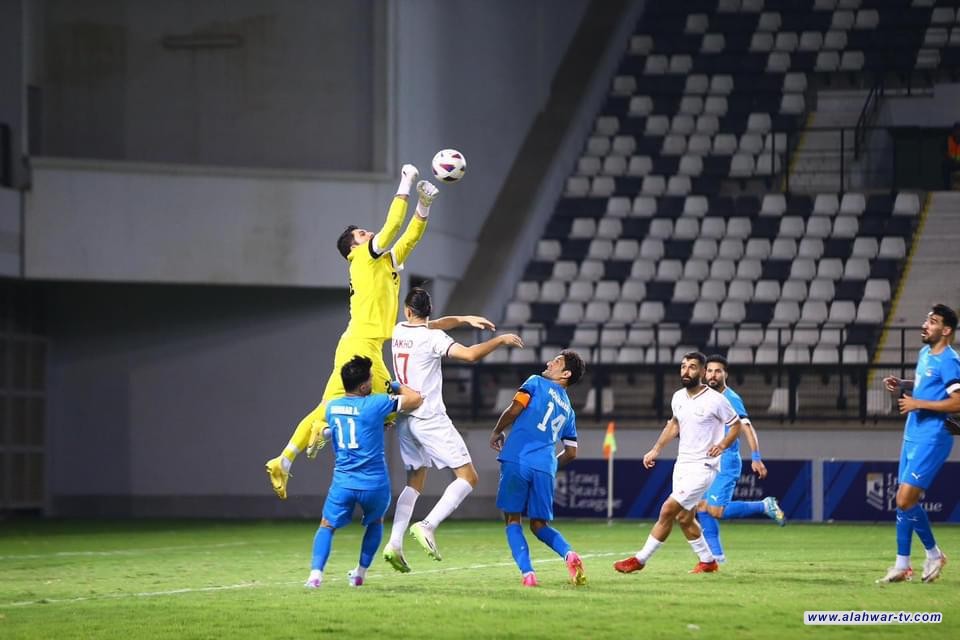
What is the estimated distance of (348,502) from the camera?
11.5 metres

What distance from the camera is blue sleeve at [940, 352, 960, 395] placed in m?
12.3

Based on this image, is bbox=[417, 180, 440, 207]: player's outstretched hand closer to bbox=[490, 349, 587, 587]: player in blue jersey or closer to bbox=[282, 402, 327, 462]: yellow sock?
bbox=[490, 349, 587, 587]: player in blue jersey

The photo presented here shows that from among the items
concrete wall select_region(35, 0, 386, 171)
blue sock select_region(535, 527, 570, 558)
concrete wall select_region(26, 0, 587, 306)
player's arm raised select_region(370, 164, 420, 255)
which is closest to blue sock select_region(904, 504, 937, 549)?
blue sock select_region(535, 527, 570, 558)

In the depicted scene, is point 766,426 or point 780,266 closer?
point 766,426

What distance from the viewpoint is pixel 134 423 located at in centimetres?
2638

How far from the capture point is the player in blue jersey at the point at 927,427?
40.3 feet

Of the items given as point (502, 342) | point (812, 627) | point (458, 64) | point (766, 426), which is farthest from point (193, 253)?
point (812, 627)

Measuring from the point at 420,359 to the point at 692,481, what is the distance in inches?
89.1

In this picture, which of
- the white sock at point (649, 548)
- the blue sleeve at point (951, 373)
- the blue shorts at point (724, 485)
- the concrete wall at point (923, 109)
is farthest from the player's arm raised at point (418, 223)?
the concrete wall at point (923, 109)

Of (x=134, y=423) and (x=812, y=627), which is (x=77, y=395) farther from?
(x=812, y=627)

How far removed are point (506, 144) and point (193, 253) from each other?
7715mm

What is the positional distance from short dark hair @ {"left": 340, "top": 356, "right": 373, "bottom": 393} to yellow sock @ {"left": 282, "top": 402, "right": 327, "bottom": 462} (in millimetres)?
2238

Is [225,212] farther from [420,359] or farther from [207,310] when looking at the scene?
[420,359]

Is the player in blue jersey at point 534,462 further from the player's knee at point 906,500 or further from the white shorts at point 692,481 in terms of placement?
the player's knee at point 906,500
